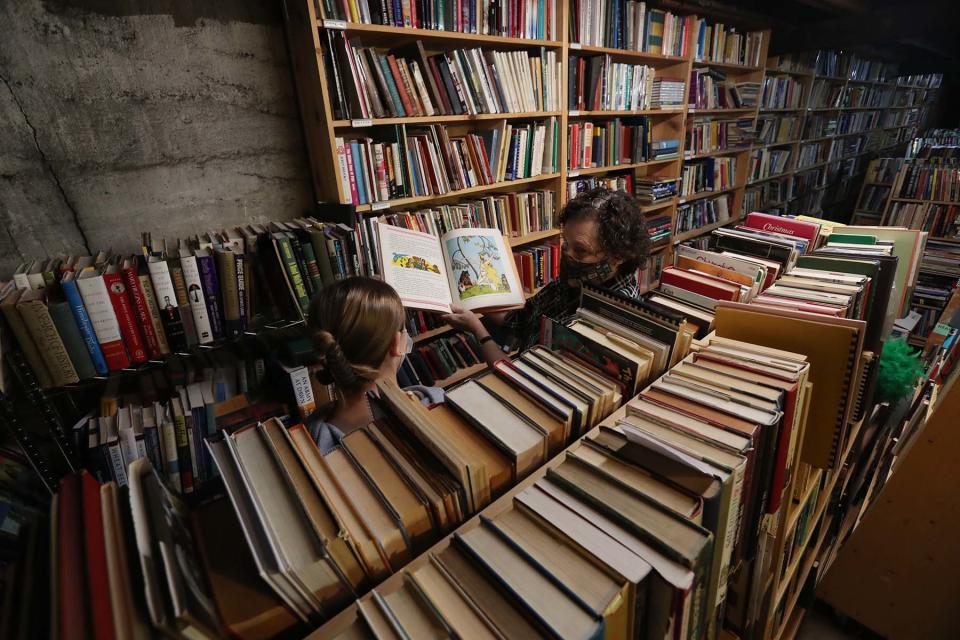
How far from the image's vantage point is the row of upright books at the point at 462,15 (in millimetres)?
1753

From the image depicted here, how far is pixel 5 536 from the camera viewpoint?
3.44ft

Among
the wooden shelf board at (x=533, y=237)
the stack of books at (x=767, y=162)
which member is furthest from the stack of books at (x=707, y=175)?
the wooden shelf board at (x=533, y=237)

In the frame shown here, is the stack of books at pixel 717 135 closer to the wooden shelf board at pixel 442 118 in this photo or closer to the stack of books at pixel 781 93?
the stack of books at pixel 781 93

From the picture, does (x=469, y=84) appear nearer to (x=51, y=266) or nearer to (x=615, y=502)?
(x=51, y=266)

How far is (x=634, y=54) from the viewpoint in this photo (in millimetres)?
2895

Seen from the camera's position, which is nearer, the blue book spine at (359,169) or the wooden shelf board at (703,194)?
the blue book spine at (359,169)

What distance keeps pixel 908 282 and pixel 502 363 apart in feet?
6.34

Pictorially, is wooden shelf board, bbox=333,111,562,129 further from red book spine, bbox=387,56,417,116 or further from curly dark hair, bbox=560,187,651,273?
curly dark hair, bbox=560,187,651,273

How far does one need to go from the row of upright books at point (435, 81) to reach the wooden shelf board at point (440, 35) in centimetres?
5

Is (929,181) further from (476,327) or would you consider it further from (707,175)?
(476,327)

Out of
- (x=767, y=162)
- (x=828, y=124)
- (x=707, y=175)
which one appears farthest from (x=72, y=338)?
(x=828, y=124)

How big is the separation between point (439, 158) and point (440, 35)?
0.52 metres

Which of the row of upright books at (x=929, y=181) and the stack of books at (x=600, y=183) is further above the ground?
the stack of books at (x=600, y=183)

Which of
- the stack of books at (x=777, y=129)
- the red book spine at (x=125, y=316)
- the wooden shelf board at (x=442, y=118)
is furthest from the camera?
the stack of books at (x=777, y=129)
